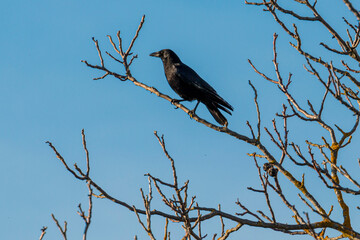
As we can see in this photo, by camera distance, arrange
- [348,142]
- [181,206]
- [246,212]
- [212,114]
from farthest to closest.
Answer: [212,114], [348,142], [246,212], [181,206]

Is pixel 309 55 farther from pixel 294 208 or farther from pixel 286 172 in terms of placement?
pixel 294 208

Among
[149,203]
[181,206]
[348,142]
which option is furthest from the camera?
[348,142]

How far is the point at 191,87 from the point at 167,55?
4.54 feet

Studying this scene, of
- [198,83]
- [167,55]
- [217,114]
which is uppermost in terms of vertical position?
[167,55]

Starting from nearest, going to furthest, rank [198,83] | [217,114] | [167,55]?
[217,114] → [198,83] → [167,55]

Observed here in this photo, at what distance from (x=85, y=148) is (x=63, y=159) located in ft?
1.08

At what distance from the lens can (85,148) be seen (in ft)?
15.0

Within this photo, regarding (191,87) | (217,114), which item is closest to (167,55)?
(191,87)

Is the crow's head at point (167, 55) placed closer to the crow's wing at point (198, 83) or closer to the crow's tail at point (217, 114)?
the crow's wing at point (198, 83)

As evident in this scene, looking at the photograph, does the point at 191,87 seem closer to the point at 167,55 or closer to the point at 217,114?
the point at 217,114

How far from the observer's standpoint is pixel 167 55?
10367mm

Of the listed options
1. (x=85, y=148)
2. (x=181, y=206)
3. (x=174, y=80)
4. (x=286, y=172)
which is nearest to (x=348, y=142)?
(x=286, y=172)

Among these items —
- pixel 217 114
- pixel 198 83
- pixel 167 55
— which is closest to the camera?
pixel 217 114

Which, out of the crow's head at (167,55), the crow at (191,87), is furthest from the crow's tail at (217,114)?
the crow's head at (167,55)
